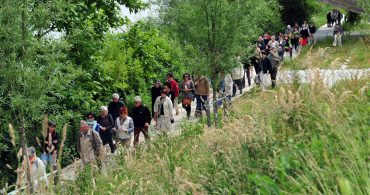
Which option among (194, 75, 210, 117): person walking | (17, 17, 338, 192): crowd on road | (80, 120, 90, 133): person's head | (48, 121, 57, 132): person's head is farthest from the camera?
(194, 75, 210, 117): person walking

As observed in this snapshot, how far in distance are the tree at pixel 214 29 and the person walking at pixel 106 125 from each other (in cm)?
297

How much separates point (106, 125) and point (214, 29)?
13.1ft

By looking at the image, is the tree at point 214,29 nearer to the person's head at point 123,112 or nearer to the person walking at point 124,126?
the person walking at point 124,126

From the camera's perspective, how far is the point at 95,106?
19516mm

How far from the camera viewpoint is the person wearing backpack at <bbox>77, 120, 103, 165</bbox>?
41.4 ft

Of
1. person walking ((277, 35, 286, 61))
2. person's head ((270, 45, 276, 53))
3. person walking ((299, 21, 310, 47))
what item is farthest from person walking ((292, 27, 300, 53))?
person's head ((270, 45, 276, 53))

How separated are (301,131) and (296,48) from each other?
2555 centimetres

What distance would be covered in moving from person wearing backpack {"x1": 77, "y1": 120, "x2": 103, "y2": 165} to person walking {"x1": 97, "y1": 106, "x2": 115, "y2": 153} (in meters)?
1.48

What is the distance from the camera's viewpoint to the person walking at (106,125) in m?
14.2

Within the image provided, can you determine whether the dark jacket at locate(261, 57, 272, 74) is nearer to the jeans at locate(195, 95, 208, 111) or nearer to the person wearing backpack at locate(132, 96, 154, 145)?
the jeans at locate(195, 95, 208, 111)

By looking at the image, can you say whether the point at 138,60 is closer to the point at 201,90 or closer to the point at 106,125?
the point at 201,90

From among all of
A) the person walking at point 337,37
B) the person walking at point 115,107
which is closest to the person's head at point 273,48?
the person walking at point 115,107

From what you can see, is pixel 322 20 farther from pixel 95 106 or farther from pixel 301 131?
pixel 301 131

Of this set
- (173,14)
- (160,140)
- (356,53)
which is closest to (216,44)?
(173,14)
